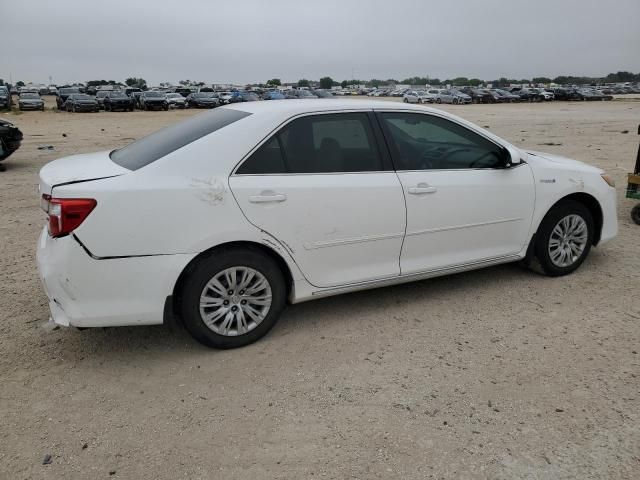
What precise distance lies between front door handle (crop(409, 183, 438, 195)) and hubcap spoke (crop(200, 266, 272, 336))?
128 cm

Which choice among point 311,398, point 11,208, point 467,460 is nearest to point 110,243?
point 311,398

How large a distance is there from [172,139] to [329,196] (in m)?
1.18

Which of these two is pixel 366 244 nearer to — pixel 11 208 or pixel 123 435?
pixel 123 435

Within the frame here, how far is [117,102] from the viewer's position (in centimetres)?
3988

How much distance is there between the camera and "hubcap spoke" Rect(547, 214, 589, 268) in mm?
4805

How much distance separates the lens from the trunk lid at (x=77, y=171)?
3.36 metres

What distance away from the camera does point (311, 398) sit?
3.18 m

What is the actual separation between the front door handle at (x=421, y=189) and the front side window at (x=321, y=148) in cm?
29

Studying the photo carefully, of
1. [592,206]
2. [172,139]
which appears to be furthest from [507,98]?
[172,139]

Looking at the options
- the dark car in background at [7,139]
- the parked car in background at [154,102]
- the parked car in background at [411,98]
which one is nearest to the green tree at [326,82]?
the parked car in background at [411,98]

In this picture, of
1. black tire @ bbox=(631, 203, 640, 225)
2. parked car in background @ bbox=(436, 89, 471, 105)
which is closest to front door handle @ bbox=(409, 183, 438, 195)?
black tire @ bbox=(631, 203, 640, 225)

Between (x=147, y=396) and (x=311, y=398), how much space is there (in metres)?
0.97

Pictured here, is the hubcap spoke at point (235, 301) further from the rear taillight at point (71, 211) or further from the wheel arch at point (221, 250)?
the rear taillight at point (71, 211)

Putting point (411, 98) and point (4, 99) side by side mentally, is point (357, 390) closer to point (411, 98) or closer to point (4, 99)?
point (4, 99)
